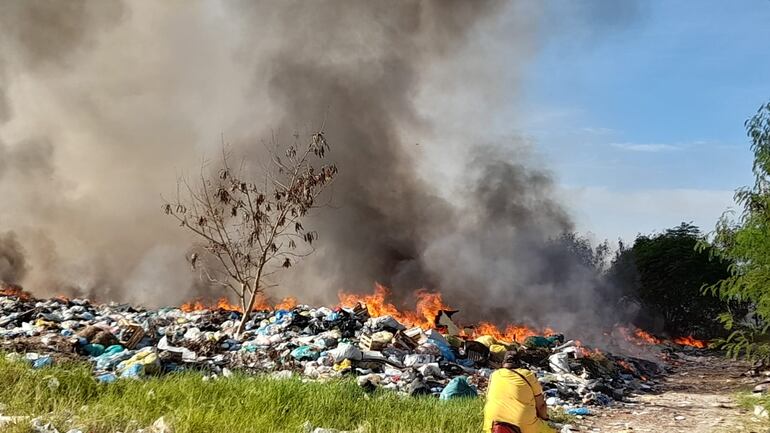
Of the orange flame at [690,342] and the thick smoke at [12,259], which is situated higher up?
the thick smoke at [12,259]

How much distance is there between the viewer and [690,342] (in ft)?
77.0

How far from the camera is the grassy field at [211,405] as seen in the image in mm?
4160

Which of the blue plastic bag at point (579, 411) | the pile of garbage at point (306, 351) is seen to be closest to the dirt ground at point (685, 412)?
the blue plastic bag at point (579, 411)

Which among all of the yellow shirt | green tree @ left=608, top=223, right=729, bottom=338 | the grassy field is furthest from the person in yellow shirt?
green tree @ left=608, top=223, right=729, bottom=338

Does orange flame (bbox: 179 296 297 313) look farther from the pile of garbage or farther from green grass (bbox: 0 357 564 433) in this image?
green grass (bbox: 0 357 564 433)

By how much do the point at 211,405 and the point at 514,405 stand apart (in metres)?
2.50

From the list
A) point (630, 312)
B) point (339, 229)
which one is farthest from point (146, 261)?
point (630, 312)

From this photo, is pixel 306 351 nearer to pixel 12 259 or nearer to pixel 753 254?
pixel 753 254

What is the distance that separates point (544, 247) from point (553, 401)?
11.7 meters

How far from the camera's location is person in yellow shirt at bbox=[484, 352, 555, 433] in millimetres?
3598

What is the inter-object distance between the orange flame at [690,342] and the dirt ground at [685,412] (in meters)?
10.7

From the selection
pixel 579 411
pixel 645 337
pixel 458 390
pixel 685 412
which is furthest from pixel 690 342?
pixel 458 390

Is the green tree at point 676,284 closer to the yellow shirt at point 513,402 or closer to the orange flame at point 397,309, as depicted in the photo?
the orange flame at point 397,309

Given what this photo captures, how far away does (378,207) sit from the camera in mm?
20703
